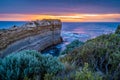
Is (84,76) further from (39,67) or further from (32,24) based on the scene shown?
(32,24)

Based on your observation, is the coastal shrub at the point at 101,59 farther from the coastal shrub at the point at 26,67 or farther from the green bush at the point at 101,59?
the coastal shrub at the point at 26,67

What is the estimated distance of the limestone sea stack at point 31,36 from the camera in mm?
21000

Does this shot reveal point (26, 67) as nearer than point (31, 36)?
Yes

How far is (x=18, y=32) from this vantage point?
2428cm

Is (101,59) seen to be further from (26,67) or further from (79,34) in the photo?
(79,34)

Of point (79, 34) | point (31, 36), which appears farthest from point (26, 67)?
point (79, 34)

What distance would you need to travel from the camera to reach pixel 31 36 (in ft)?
93.0

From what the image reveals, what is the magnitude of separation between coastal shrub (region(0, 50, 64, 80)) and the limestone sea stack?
600 inches

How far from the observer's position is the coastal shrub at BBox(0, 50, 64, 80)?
175 inches

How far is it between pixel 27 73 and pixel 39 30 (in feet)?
87.8

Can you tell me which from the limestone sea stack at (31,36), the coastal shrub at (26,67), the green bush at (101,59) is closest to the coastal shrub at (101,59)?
the green bush at (101,59)

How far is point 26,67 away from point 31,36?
78.6ft

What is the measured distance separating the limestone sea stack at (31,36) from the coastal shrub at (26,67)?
15.2 metres

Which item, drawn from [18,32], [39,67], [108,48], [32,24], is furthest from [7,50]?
[39,67]
